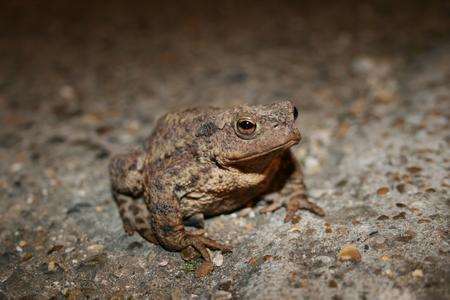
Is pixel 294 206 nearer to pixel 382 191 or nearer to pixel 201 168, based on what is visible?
pixel 382 191

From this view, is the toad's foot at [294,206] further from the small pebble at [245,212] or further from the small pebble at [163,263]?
the small pebble at [163,263]

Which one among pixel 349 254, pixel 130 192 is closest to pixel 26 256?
pixel 130 192

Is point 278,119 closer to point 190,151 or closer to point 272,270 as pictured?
point 190,151

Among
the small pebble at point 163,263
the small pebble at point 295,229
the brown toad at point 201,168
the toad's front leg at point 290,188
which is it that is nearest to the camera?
the brown toad at point 201,168

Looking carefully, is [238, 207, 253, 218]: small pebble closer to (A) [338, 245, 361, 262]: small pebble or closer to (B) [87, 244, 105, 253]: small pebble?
(A) [338, 245, 361, 262]: small pebble

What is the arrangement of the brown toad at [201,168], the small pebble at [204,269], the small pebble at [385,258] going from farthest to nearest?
the small pebble at [204,269]
the brown toad at [201,168]
the small pebble at [385,258]

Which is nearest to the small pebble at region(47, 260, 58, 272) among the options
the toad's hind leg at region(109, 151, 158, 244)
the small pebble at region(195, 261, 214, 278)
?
the toad's hind leg at region(109, 151, 158, 244)

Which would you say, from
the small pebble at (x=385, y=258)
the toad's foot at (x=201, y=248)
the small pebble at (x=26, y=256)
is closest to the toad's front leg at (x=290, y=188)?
the toad's foot at (x=201, y=248)
